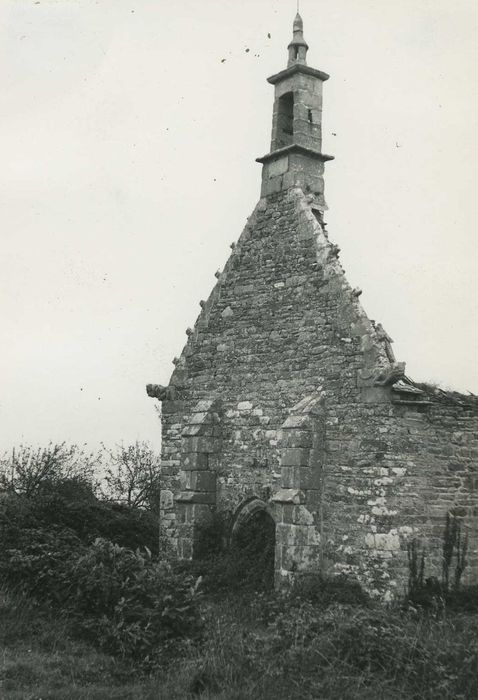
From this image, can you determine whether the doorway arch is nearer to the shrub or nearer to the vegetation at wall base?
the vegetation at wall base

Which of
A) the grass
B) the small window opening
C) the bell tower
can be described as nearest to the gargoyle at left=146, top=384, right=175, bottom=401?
the bell tower

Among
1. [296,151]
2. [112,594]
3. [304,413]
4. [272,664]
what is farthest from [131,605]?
[296,151]

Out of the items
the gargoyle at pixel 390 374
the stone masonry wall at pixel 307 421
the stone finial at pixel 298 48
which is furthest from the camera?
the stone finial at pixel 298 48

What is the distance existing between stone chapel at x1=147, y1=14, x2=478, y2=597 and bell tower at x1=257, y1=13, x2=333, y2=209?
3cm

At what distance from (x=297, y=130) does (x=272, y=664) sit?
1162 centimetres

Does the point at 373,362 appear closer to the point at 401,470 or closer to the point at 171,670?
the point at 401,470

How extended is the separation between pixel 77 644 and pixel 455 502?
7172 millimetres

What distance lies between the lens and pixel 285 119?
60.3ft

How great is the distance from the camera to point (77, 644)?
1090 cm

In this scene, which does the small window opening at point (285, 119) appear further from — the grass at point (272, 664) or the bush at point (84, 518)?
the grass at point (272, 664)

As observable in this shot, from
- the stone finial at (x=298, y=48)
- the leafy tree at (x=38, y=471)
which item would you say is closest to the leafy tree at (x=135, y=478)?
the leafy tree at (x=38, y=471)

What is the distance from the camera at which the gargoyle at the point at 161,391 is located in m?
18.2

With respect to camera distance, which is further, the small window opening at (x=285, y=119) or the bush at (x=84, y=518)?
the small window opening at (x=285, y=119)

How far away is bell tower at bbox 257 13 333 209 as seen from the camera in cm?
1739
